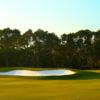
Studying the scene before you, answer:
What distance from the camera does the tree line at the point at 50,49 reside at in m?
62.7

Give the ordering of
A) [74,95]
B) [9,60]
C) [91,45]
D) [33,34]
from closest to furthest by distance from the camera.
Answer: [74,95] → [9,60] → [91,45] → [33,34]

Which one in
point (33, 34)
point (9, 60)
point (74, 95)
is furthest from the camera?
point (33, 34)

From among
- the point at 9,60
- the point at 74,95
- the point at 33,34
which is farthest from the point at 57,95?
the point at 33,34

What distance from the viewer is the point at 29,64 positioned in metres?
63.9

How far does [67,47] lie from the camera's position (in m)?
65.7

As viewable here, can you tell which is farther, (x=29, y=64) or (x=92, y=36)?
(x=92, y=36)

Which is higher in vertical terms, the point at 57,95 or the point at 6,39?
the point at 6,39

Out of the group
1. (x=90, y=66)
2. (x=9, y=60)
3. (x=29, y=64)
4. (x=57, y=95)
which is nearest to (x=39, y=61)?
A: (x=29, y=64)

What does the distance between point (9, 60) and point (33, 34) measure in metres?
12.0

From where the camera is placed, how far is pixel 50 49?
216 ft

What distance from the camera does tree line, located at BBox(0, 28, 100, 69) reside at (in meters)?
62.7

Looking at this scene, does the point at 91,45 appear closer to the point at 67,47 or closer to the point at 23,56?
the point at 67,47

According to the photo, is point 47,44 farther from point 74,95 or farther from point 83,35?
point 74,95

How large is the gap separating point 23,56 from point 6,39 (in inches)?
331
